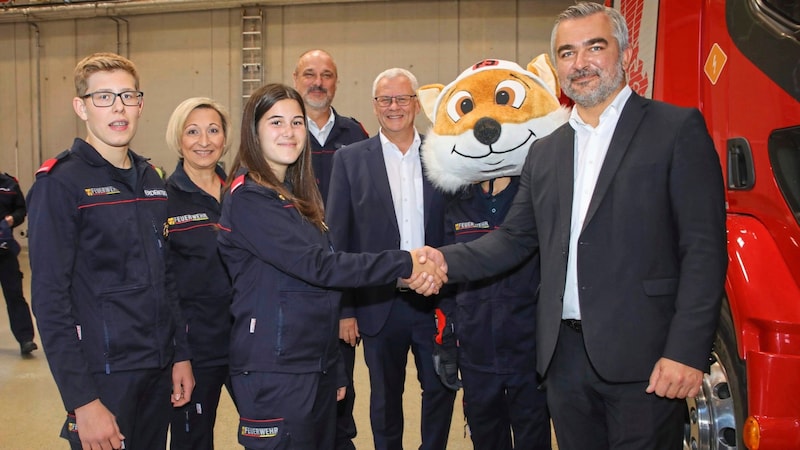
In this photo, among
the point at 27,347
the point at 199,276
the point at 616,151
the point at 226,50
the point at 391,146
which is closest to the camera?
the point at 616,151

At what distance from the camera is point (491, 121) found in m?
2.53

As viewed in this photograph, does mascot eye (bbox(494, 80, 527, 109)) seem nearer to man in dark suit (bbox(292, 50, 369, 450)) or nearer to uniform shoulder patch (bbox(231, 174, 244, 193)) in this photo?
uniform shoulder patch (bbox(231, 174, 244, 193))

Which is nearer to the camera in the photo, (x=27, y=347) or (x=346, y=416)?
(x=346, y=416)

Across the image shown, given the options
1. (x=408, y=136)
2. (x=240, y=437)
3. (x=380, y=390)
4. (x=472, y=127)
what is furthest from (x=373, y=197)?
(x=240, y=437)

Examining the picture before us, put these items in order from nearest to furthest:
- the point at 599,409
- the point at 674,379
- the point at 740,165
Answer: the point at 674,379, the point at 599,409, the point at 740,165

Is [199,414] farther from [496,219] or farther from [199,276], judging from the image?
[496,219]

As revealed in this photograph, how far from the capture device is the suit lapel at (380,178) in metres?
3.04

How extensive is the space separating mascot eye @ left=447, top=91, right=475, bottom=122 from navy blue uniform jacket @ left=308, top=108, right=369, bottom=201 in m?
1.10

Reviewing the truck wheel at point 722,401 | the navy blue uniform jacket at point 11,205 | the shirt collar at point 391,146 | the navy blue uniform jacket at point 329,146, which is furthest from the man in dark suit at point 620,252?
the navy blue uniform jacket at point 11,205

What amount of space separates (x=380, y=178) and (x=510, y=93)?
30.7 inches

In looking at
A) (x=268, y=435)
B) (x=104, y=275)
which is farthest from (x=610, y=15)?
(x=104, y=275)

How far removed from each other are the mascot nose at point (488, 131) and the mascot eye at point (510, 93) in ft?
0.42

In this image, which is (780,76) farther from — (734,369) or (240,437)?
(240,437)

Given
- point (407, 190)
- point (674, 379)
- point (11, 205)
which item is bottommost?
point (674, 379)
